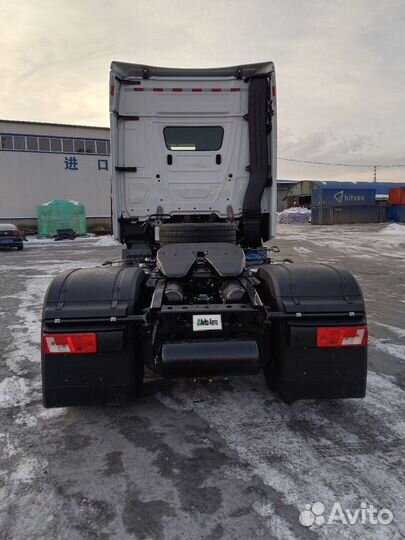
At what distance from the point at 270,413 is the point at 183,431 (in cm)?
75

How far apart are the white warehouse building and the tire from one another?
24647mm

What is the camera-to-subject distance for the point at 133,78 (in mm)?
5820

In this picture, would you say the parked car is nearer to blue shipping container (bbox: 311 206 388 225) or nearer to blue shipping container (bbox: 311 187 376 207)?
blue shipping container (bbox: 311 187 376 207)

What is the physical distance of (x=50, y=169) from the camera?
101ft

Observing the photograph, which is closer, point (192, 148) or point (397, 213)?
point (192, 148)

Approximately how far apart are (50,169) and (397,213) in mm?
31548

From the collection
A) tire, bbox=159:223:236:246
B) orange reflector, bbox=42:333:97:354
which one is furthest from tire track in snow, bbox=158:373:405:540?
tire, bbox=159:223:236:246

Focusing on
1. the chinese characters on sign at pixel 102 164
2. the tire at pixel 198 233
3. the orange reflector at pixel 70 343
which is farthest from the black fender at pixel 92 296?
the chinese characters on sign at pixel 102 164

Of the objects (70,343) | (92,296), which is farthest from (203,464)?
(92,296)

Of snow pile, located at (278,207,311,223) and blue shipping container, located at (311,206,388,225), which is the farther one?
snow pile, located at (278,207,311,223)

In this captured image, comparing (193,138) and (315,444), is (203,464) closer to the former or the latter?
(315,444)

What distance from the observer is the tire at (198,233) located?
4.65 meters

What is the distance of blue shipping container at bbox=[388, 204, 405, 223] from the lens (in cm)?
4022

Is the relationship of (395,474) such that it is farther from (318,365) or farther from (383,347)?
(383,347)
